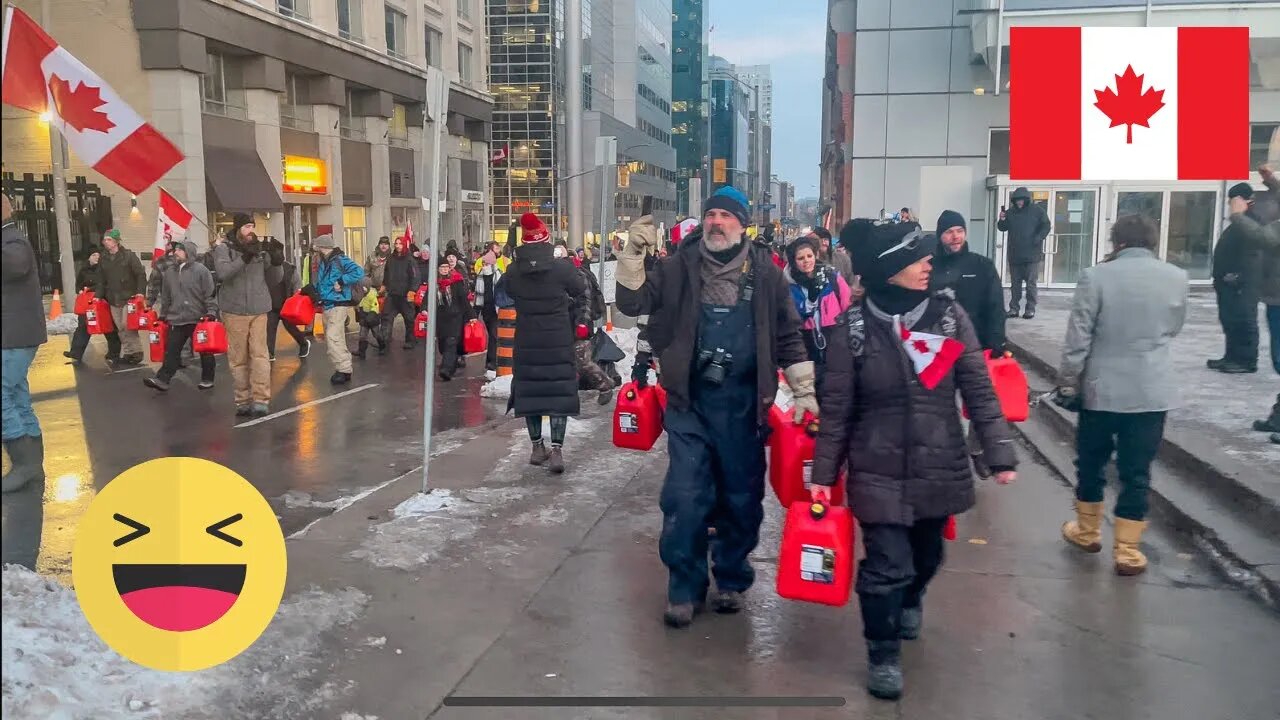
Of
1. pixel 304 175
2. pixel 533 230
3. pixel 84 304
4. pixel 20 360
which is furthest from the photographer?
pixel 304 175

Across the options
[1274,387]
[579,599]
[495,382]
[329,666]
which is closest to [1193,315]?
[1274,387]

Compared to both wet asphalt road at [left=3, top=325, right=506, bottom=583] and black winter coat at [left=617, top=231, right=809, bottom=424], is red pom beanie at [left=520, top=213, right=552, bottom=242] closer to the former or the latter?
wet asphalt road at [left=3, top=325, right=506, bottom=583]

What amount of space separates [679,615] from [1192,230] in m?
20.8

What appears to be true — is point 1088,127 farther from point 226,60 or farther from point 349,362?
point 226,60

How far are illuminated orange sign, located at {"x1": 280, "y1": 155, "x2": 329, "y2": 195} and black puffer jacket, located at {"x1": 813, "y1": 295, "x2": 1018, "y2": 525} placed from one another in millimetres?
29727

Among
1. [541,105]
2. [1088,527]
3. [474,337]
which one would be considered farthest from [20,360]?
[541,105]

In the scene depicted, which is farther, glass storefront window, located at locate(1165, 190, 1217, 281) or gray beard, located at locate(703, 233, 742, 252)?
glass storefront window, located at locate(1165, 190, 1217, 281)

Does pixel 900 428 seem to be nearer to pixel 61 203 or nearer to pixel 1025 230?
pixel 1025 230

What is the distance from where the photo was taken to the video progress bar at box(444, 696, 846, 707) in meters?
4.08

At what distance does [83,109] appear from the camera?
20.8ft

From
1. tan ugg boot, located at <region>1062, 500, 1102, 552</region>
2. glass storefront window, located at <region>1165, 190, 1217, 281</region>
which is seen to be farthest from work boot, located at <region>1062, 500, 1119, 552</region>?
glass storefront window, located at <region>1165, 190, 1217, 281</region>

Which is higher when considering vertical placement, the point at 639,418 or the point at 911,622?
the point at 639,418
